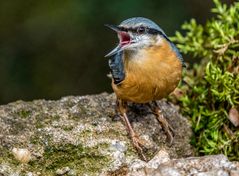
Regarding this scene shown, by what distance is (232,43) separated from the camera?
15.6 feet

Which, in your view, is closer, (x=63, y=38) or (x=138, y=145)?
(x=138, y=145)

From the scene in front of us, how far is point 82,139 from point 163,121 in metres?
0.67

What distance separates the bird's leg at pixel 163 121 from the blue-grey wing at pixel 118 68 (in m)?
0.37

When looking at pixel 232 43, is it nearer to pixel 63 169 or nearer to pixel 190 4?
pixel 63 169

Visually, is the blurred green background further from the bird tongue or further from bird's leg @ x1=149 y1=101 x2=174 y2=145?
the bird tongue

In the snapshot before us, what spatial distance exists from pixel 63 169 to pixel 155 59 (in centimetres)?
95

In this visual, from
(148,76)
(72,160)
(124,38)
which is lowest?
(72,160)

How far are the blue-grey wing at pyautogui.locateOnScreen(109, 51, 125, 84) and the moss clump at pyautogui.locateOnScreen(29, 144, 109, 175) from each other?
55 cm

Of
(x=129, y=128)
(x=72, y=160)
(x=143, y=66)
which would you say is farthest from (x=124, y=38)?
(x=72, y=160)

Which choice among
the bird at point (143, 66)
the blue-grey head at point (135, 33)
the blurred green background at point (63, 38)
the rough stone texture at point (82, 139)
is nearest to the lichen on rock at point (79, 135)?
the rough stone texture at point (82, 139)

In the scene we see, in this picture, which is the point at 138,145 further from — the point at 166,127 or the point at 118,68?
the point at 118,68

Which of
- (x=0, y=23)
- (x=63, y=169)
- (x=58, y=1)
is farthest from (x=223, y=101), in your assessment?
(x=0, y=23)

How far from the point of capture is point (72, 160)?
4004mm

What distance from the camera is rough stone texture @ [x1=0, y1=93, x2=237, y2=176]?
3922 millimetres
